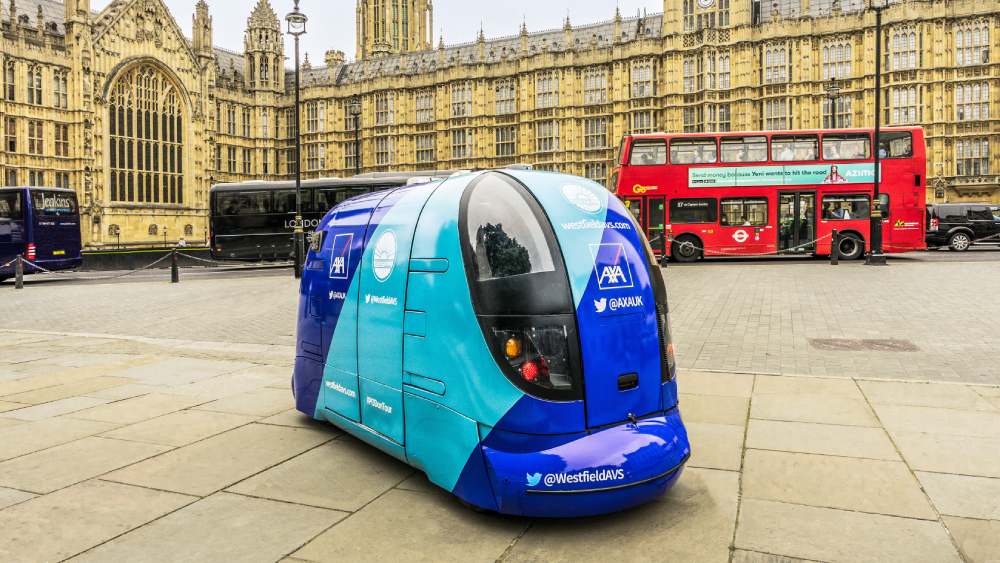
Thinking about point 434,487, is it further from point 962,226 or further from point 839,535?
point 962,226

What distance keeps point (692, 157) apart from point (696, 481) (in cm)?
2169

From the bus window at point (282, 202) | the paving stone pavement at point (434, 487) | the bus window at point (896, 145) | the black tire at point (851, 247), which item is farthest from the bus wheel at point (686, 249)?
the paving stone pavement at point (434, 487)

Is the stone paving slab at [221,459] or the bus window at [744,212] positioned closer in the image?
the stone paving slab at [221,459]

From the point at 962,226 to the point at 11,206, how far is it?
117 ft

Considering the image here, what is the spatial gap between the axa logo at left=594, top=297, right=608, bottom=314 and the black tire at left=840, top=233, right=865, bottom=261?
23.3 meters

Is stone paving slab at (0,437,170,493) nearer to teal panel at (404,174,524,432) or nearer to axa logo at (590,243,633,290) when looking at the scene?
teal panel at (404,174,524,432)

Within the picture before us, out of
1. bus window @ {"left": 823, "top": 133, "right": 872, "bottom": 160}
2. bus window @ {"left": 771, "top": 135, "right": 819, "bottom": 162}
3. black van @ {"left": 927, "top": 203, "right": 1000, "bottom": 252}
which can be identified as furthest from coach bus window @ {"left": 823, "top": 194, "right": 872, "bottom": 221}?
black van @ {"left": 927, "top": 203, "right": 1000, "bottom": 252}

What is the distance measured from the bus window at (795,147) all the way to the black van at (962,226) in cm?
923

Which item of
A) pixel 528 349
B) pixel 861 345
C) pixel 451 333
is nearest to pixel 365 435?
pixel 451 333

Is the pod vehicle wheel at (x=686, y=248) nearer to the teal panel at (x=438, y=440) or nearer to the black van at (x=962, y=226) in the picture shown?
the black van at (x=962, y=226)

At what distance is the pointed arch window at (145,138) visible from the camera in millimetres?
55062

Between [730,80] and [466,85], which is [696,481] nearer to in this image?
[730,80]

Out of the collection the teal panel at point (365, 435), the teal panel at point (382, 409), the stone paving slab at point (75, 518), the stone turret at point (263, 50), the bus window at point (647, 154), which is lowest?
the stone paving slab at point (75, 518)

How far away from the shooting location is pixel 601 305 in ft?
11.3
